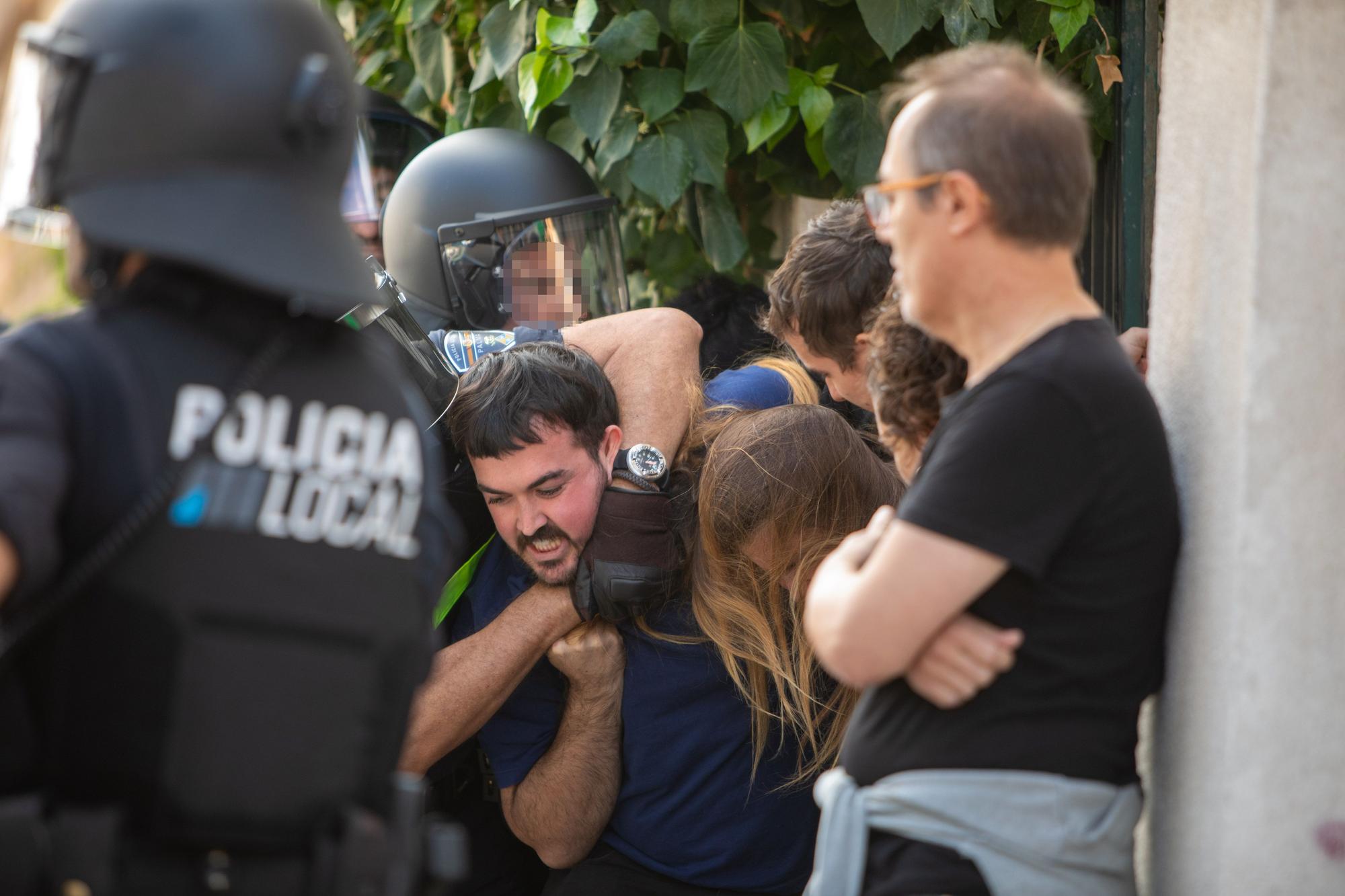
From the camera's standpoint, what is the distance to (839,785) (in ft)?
5.15

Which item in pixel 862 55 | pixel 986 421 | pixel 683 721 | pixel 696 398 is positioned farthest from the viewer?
pixel 862 55

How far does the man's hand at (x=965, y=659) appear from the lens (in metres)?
1.44

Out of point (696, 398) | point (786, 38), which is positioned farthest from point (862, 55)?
point (696, 398)

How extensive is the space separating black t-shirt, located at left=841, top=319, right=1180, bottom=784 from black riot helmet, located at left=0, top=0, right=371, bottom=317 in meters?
0.66

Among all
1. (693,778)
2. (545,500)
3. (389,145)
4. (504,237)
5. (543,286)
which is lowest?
(693,778)

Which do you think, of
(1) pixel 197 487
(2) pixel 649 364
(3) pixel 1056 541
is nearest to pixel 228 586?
(1) pixel 197 487

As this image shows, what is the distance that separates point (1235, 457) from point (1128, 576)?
0.17m

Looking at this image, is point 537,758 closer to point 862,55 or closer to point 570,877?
point 570,877

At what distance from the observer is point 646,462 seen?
2529mm

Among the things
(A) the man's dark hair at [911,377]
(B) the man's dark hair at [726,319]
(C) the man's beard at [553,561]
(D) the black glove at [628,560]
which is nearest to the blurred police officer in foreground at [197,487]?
(A) the man's dark hair at [911,377]

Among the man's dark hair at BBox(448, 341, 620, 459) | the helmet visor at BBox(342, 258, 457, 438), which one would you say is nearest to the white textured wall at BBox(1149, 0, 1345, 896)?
the man's dark hair at BBox(448, 341, 620, 459)

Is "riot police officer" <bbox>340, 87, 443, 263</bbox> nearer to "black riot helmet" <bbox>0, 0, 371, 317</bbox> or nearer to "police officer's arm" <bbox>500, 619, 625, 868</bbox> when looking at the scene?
"police officer's arm" <bbox>500, 619, 625, 868</bbox>

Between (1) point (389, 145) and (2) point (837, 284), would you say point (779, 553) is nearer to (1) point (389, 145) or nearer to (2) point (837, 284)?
(2) point (837, 284)

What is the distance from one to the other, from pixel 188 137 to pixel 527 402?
4.42 ft
